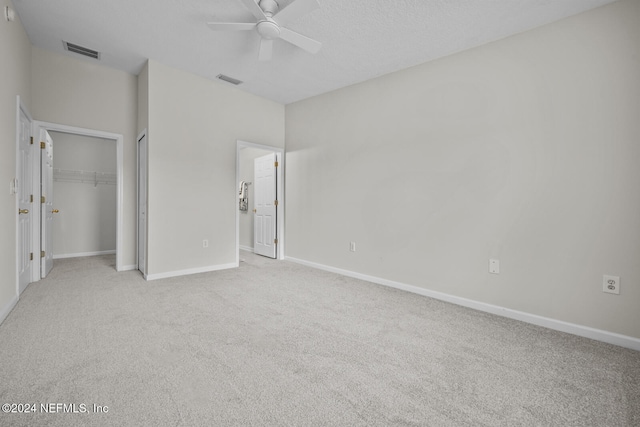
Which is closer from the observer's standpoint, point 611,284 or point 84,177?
point 611,284

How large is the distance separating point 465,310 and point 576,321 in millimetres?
832

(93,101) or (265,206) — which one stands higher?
(93,101)

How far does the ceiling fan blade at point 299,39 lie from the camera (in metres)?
2.62

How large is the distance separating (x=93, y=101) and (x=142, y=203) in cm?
147

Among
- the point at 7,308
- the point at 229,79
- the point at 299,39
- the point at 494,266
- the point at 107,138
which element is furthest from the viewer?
the point at 229,79

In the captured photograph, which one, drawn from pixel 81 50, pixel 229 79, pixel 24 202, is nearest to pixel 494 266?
pixel 229 79

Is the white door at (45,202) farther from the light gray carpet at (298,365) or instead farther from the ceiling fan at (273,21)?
the ceiling fan at (273,21)

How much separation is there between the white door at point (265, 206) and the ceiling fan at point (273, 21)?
2669 mm

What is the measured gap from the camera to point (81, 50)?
3.48 meters

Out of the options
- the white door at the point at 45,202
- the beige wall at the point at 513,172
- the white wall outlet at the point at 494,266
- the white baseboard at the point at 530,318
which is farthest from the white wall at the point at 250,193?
the white wall outlet at the point at 494,266

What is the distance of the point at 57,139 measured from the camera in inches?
210

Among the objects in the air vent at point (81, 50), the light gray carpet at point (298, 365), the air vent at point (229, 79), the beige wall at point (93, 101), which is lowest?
the light gray carpet at point (298, 365)

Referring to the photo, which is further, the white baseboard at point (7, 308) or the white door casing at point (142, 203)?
the white door casing at point (142, 203)

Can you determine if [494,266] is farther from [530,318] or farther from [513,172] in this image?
[513,172]
